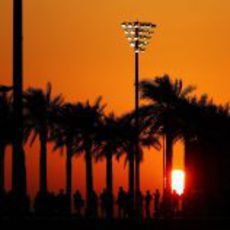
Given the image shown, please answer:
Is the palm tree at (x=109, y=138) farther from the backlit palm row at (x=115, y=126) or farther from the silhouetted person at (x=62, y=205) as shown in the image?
the silhouetted person at (x=62, y=205)

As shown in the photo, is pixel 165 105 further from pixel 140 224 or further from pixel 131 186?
pixel 140 224

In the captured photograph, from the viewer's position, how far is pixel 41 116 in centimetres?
8388

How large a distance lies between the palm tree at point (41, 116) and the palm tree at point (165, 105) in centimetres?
921

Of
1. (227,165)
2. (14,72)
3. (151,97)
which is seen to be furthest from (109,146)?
(14,72)

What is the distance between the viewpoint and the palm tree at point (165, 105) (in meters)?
75.4

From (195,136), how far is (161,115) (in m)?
3.15

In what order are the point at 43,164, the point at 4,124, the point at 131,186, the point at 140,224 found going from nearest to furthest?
1. the point at 140,224
2. the point at 131,186
3. the point at 4,124
4. the point at 43,164

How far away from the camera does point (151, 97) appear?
75500 mm

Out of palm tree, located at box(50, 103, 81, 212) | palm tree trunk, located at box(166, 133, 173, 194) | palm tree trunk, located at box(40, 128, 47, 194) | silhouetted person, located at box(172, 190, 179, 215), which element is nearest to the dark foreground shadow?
silhouetted person, located at box(172, 190, 179, 215)

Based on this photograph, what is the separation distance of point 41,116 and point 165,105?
37.4 feet

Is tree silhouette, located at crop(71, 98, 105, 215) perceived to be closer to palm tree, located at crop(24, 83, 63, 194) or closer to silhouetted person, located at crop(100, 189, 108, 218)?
palm tree, located at crop(24, 83, 63, 194)

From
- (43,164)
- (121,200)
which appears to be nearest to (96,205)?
(121,200)

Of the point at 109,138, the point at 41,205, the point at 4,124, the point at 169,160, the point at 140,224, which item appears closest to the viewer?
the point at 140,224

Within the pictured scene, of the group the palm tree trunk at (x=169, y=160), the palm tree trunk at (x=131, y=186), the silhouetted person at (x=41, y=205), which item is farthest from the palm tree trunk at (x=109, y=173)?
the silhouetted person at (x=41, y=205)
